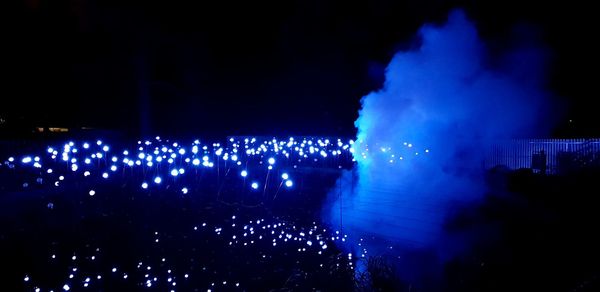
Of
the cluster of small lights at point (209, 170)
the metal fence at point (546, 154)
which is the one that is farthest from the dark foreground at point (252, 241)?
the metal fence at point (546, 154)

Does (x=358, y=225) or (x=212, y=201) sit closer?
(x=358, y=225)

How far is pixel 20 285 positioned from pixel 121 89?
17.1 metres

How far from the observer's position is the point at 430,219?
9852 millimetres

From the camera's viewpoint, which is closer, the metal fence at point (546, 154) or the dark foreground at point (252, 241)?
the dark foreground at point (252, 241)

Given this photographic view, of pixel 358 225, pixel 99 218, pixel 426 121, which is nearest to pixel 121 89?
pixel 99 218

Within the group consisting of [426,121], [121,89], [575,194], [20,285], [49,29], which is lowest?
[20,285]

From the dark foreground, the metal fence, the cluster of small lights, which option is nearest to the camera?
the dark foreground

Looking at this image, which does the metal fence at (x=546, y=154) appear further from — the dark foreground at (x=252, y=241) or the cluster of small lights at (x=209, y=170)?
the cluster of small lights at (x=209, y=170)

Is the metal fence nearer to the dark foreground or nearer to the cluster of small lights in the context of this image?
the dark foreground

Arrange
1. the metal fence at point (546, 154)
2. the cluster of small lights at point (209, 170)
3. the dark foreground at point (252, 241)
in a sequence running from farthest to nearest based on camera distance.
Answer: the metal fence at point (546, 154), the cluster of small lights at point (209, 170), the dark foreground at point (252, 241)

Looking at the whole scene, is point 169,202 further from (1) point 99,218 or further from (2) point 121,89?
(2) point 121,89

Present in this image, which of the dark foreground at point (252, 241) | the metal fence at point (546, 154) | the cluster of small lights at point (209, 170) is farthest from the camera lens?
the metal fence at point (546, 154)

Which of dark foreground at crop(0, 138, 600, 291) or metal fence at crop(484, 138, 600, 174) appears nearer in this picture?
dark foreground at crop(0, 138, 600, 291)

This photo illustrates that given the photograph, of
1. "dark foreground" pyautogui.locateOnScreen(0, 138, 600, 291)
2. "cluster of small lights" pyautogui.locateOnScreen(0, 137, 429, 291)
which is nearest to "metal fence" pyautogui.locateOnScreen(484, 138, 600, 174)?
"dark foreground" pyautogui.locateOnScreen(0, 138, 600, 291)
